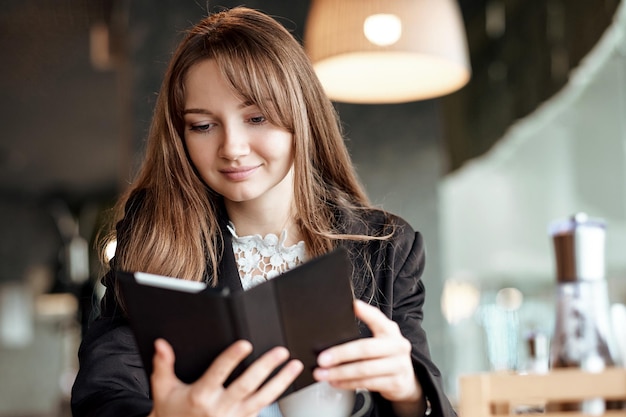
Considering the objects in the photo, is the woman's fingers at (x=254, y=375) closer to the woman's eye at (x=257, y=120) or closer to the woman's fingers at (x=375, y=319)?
the woman's fingers at (x=375, y=319)

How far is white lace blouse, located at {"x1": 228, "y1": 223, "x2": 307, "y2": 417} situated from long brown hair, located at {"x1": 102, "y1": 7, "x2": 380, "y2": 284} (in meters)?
0.04

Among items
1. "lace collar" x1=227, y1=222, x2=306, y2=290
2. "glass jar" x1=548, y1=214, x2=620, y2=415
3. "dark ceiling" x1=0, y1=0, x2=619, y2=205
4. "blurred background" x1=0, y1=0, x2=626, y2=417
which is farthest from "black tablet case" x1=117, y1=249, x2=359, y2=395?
"blurred background" x1=0, y1=0, x2=626, y2=417

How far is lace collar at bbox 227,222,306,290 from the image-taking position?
1.54m

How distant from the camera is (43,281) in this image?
11594mm

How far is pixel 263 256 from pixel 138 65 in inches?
99.3

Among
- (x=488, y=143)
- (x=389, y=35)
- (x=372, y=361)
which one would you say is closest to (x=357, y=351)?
(x=372, y=361)

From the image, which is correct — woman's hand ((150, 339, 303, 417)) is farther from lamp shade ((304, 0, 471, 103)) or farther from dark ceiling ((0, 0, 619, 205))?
dark ceiling ((0, 0, 619, 205))

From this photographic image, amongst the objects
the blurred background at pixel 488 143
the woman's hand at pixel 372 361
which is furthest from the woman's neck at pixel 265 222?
the blurred background at pixel 488 143

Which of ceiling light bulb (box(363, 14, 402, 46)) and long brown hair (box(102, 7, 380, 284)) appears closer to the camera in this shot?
long brown hair (box(102, 7, 380, 284))

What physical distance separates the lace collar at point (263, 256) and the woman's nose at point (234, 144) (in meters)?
0.21

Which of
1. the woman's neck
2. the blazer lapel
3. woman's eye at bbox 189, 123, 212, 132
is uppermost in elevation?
woman's eye at bbox 189, 123, 212, 132

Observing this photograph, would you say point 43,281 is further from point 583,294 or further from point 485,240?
point 583,294

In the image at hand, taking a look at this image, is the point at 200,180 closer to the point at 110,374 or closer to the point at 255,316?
the point at 110,374

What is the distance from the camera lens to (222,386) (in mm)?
1027
